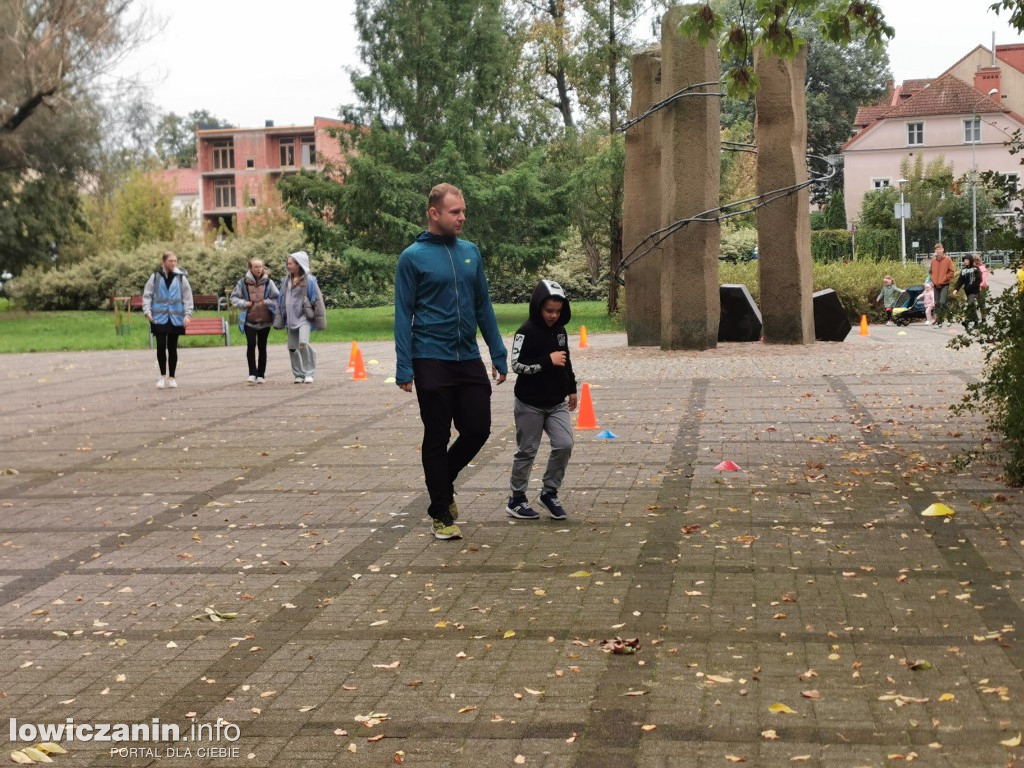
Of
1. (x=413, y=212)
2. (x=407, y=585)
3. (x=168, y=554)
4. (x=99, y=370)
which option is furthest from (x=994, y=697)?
(x=413, y=212)

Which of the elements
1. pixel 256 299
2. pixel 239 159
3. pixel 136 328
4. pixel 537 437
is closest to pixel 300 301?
pixel 256 299

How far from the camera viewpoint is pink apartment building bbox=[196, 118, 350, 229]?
372 ft

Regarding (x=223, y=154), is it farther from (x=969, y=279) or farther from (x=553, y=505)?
(x=553, y=505)

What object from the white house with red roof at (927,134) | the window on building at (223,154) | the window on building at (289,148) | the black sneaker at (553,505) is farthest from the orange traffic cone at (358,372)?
the window on building at (223,154)

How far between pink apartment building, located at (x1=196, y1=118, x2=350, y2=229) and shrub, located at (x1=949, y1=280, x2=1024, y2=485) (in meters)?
104

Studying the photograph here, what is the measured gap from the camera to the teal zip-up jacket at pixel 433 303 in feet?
25.7

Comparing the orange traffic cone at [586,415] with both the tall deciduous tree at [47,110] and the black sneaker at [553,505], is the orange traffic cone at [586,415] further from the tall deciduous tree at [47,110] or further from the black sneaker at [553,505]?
the tall deciduous tree at [47,110]

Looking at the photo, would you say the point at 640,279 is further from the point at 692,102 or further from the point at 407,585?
the point at 407,585

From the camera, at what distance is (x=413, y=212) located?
39.6 metres

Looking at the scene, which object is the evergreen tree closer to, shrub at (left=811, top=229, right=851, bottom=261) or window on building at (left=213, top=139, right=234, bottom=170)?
shrub at (left=811, top=229, right=851, bottom=261)

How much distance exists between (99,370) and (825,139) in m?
70.0

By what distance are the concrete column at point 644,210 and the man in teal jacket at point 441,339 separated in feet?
50.1

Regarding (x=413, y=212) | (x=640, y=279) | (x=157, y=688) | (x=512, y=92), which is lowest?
(x=157, y=688)

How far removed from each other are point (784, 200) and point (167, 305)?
391 inches
